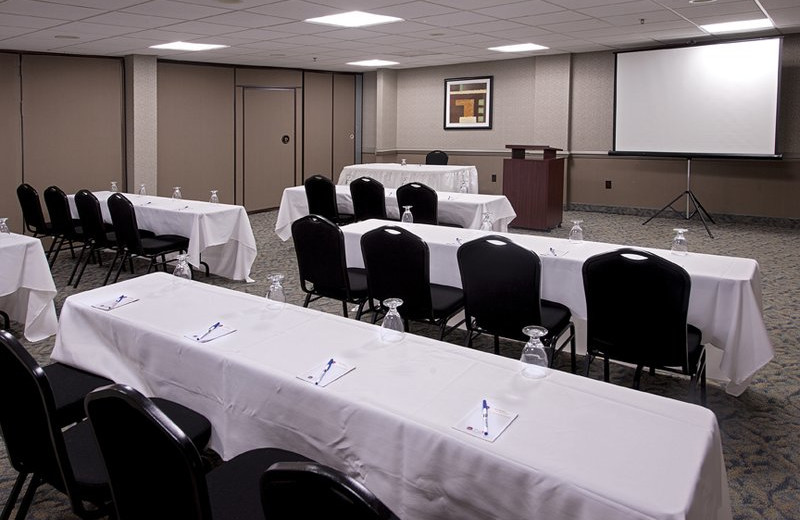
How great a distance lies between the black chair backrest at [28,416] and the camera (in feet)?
6.56

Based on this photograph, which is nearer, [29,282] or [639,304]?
[639,304]

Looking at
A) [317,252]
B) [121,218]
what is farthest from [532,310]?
[121,218]

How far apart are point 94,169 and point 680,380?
883 cm

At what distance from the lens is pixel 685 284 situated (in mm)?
3064

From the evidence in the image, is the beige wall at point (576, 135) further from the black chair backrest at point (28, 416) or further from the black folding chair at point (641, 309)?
the black chair backrest at point (28, 416)

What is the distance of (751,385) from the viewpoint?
160 inches

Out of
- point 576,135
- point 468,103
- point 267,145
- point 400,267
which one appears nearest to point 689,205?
point 576,135

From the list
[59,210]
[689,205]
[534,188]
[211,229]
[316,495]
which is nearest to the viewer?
[316,495]

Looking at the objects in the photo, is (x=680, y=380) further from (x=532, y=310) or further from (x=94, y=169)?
(x=94, y=169)

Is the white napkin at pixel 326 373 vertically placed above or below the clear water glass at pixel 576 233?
below

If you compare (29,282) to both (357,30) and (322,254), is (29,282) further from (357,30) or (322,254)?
(357,30)

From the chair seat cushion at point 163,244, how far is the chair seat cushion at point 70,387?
3.23m

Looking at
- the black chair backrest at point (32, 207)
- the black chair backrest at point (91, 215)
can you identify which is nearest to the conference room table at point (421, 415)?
the black chair backrest at point (91, 215)

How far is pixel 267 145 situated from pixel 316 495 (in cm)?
1171
